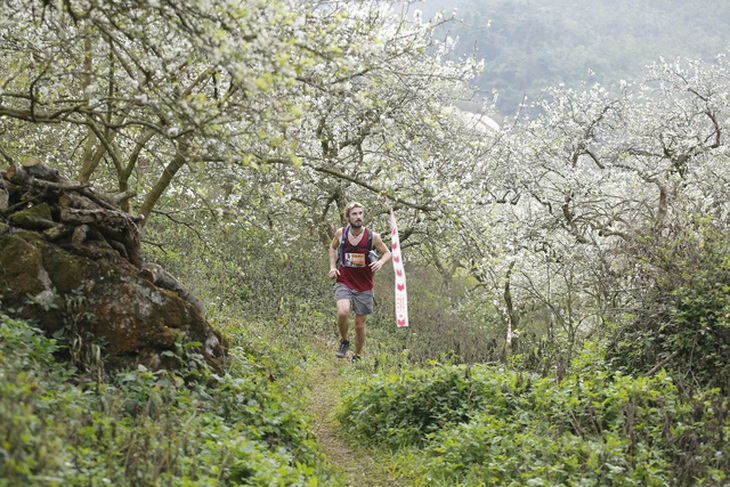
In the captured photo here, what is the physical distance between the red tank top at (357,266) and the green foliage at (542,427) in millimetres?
2144

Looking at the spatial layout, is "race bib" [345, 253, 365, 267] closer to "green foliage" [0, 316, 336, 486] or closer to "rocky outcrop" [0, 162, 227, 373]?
"rocky outcrop" [0, 162, 227, 373]

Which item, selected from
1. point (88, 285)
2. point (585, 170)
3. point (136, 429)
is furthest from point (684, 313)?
point (585, 170)

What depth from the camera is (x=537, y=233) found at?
595 inches

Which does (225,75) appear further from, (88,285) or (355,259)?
(88,285)

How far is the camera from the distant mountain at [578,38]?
94562mm

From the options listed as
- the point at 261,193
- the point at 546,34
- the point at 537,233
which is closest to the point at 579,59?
the point at 546,34

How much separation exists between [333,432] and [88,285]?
9.82 ft

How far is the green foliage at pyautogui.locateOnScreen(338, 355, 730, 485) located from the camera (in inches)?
176

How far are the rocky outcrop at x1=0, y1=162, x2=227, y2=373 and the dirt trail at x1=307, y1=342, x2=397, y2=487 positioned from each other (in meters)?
1.44

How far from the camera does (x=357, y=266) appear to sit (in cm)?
900

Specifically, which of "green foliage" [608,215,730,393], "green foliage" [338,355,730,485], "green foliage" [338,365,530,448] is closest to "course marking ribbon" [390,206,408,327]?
"green foliage" [338,355,730,485]

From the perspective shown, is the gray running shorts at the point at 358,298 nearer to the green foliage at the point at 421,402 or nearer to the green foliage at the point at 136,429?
the green foliage at the point at 421,402

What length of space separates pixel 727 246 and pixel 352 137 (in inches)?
344

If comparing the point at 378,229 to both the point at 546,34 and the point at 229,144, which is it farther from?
the point at 546,34
